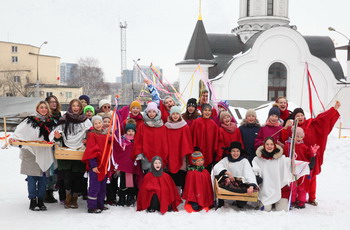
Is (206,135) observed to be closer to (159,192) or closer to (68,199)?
(159,192)

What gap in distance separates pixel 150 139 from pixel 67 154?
1.31 meters

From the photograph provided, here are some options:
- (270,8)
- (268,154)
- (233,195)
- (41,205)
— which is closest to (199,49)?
(270,8)

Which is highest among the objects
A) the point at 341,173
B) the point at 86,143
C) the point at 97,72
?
the point at 97,72

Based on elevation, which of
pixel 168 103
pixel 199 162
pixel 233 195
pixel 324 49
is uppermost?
pixel 324 49

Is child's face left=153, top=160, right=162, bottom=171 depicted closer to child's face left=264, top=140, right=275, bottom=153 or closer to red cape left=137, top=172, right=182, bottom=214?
red cape left=137, top=172, right=182, bottom=214

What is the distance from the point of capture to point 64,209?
5.72 meters

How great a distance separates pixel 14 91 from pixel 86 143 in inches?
1593

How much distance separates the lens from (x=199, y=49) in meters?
23.8

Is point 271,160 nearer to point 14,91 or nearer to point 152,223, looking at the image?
point 152,223

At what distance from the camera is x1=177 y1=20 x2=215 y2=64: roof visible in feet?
77.4

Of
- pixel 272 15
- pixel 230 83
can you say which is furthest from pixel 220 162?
pixel 272 15

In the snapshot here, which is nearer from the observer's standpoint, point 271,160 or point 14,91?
point 271,160

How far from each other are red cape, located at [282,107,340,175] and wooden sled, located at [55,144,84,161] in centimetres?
339

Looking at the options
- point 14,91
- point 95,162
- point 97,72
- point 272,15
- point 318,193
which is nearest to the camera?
point 95,162
